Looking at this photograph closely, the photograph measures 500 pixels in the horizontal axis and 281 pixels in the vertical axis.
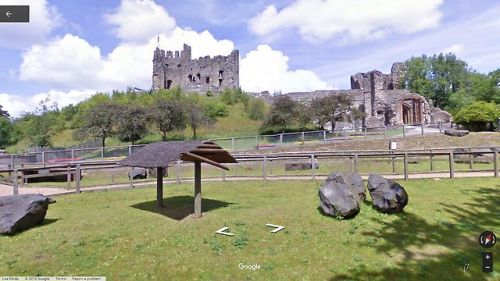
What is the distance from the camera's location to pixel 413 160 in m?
20.7

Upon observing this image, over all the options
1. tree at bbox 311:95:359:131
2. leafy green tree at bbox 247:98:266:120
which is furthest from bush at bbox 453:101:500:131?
leafy green tree at bbox 247:98:266:120

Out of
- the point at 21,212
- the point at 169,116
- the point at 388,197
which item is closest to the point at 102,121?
the point at 169,116

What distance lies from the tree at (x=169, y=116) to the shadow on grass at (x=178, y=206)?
2387 cm

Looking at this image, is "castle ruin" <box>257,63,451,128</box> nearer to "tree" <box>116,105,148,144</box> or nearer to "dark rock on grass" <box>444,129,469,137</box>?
"dark rock on grass" <box>444,129,469,137</box>

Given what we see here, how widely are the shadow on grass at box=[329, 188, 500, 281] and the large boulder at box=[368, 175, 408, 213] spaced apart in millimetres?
242

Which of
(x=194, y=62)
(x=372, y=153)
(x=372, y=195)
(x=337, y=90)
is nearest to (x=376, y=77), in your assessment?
(x=337, y=90)

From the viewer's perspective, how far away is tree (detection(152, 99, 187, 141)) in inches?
1390

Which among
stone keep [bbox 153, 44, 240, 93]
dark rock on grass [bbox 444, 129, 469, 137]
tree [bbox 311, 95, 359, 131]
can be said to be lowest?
dark rock on grass [bbox 444, 129, 469, 137]

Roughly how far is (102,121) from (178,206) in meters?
25.9

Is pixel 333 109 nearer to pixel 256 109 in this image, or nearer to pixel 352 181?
pixel 256 109

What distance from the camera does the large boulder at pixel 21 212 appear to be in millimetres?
8742

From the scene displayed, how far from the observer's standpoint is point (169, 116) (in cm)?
3566

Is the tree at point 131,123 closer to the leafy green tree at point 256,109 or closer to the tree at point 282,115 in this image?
the tree at point 282,115

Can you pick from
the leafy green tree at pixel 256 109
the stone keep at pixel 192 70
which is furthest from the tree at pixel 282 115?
the stone keep at pixel 192 70
